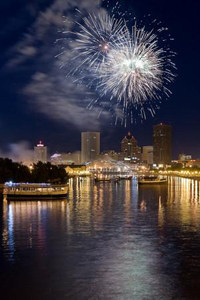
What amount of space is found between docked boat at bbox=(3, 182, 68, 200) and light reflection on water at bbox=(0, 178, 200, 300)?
22.2 ft

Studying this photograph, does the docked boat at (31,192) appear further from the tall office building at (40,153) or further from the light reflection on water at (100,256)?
the tall office building at (40,153)

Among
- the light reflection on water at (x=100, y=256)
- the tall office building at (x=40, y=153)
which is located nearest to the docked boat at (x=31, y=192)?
the light reflection on water at (x=100, y=256)

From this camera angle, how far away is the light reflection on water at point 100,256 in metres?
8.09

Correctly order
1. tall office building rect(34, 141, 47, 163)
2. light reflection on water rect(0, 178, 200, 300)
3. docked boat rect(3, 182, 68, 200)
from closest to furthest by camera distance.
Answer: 1. light reflection on water rect(0, 178, 200, 300)
2. docked boat rect(3, 182, 68, 200)
3. tall office building rect(34, 141, 47, 163)

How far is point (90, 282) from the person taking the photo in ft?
27.9

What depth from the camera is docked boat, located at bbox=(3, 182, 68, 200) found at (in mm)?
24594

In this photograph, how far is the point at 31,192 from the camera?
24984 millimetres

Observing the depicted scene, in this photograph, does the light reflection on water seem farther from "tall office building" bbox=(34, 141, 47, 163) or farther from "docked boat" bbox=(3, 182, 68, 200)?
"tall office building" bbox=(34, 141, 47, 163)

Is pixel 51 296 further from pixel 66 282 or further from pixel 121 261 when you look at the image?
pixel 121 261

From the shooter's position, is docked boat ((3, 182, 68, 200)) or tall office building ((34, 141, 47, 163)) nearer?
docked boat ((3, 182, 68, 200))

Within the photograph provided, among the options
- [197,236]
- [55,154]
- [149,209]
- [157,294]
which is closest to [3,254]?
[157,294]

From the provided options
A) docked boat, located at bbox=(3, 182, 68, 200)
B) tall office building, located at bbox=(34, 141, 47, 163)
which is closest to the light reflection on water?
docked boat, located at bbox=(3, 182, 68, 200)

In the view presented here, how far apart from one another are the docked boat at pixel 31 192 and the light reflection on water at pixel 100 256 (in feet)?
22.2

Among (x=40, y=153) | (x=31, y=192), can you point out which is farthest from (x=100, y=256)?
(x=40, y=153)
